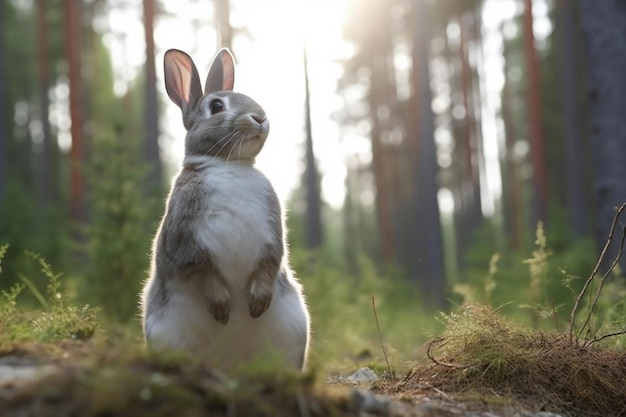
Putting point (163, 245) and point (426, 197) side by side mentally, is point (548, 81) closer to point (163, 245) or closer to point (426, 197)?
point (426, 197)

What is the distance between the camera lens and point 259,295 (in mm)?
4148

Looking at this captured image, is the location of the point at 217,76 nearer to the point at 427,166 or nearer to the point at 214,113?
the point at 214,113

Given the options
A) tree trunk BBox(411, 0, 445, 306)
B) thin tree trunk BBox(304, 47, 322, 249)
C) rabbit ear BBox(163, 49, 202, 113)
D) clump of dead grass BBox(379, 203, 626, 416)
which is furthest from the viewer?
thin tree trunk BBox(304, 47, 322, 249)

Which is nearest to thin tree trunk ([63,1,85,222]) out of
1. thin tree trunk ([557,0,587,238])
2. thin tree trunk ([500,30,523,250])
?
thin tree trunk ([557,0,587,238])

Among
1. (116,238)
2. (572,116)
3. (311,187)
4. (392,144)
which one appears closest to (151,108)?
(311,187)

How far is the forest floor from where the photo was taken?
2.75 metres

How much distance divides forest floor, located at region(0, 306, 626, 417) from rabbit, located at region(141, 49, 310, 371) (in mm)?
456

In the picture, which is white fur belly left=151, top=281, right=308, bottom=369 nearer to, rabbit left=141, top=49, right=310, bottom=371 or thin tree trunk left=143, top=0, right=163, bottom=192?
rabbit left=141, top=49, right=310, bottom=371

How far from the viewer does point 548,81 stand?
2761 centimetres

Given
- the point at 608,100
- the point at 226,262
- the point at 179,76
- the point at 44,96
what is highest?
the point at 44,96

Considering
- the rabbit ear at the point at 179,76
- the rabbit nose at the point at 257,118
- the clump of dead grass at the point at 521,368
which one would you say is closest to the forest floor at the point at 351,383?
the clump of dead grass at the point at 521,368

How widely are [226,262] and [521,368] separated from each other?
1974mm

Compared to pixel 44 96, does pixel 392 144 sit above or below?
below

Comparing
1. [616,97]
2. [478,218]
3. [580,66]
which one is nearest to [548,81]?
[580,66]
